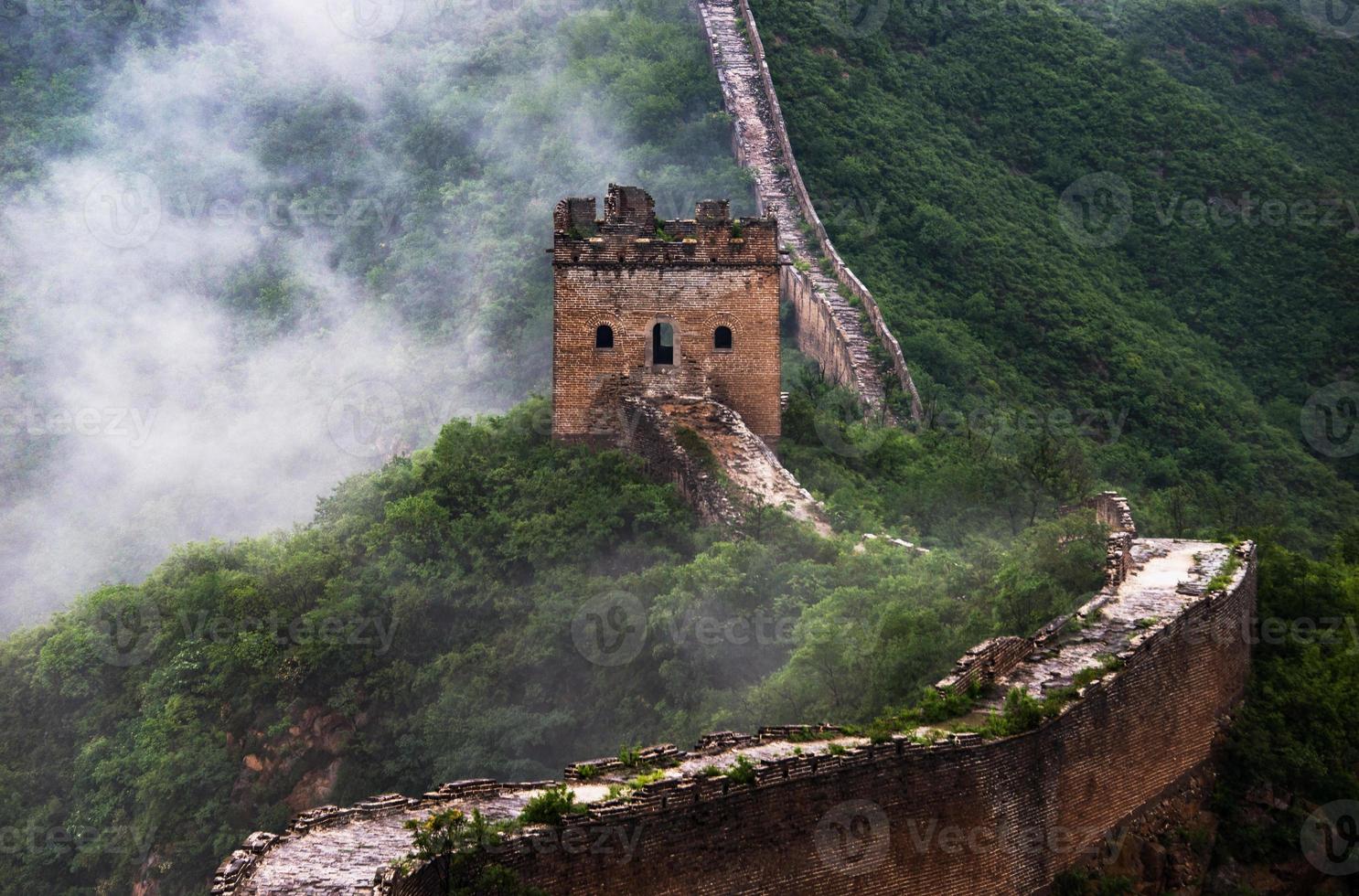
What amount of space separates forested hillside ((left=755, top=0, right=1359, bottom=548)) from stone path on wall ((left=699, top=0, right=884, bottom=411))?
129 centimetres

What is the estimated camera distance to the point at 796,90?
2625 inches

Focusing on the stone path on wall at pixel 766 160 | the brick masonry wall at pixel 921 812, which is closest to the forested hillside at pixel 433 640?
the brick masonry wall at pixel 921 812

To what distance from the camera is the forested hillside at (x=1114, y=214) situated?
165 ft

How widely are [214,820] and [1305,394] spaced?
40347 mm

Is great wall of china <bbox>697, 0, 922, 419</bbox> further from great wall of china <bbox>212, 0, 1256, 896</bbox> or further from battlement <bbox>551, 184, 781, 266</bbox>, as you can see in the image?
great wall of china <bbox>212, 0, 1256, 896</bbox>

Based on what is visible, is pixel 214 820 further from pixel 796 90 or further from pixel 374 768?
pixel 796 90

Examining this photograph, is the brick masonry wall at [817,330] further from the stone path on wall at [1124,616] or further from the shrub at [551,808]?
the shrub at [551,808]

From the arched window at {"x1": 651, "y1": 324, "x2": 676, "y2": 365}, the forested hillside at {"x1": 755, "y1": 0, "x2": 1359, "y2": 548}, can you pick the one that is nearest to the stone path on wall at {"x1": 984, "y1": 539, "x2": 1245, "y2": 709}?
the arched window at {"x1": 651, "y1": 324, "x2": 676, "y2": 365}

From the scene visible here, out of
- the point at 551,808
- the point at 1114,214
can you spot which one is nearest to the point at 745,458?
the point at 551,808

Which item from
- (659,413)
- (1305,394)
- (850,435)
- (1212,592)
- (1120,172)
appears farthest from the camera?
(1120,172)

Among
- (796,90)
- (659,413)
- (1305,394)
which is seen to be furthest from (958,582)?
(796,90)

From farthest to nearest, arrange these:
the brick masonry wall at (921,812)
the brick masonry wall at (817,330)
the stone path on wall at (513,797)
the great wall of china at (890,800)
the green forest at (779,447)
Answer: the brick masonry wall at (817,330), the green forest at (779,447), the brick masonry wall at (921,812), the great wall of china at (890,800), the stone path on wall at (513,797)

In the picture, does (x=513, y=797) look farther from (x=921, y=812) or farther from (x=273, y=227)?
(x=273, y=227)

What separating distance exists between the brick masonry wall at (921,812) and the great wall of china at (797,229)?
2503 cm
